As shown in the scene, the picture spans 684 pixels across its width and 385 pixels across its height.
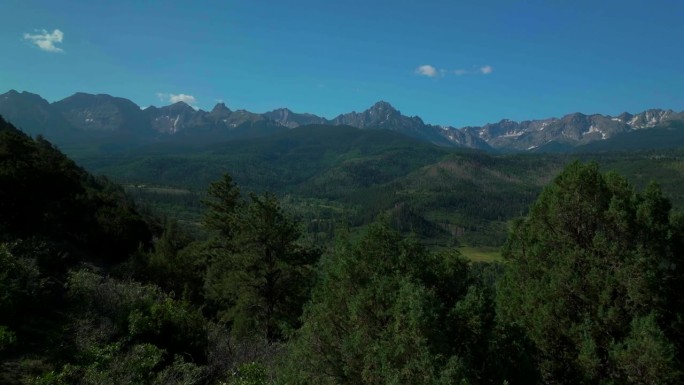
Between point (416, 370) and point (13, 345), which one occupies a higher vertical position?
point (416, 370)

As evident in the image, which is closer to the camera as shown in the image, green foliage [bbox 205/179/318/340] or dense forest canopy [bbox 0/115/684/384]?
dense forest canopy [bbox 0/115/684/384]

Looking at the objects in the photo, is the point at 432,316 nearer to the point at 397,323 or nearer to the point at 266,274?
the point at 397,323

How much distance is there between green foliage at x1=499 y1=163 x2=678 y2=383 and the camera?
40.5 feet

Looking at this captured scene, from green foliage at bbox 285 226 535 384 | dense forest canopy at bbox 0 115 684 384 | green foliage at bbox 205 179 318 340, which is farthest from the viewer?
green foliage at bbox 205 179 318 340

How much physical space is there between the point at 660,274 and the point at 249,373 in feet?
38.8

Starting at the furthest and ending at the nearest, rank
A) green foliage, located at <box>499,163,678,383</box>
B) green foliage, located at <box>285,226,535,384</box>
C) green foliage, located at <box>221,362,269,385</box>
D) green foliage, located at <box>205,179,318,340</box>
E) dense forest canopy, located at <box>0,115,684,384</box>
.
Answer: green foliage, located at <box>205,179,318,340</box>
green foliage, located at <box>499,163,678,383</box>
green foliage, located at <box>221,362,269,385</box>
dense forest canopy, located at <box>0,115,684,384</box>
green foliage, located at <box>285,226,535,384</box>

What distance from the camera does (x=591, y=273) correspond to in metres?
13.0

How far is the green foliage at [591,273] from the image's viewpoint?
1234 cm

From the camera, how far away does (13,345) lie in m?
15.0

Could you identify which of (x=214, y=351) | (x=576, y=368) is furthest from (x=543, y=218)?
(x=214, y=351)

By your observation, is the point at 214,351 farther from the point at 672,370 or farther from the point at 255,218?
the point at 672,370

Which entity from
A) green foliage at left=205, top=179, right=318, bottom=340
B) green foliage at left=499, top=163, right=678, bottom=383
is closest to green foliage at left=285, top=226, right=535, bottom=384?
green foliage at left=499, top=163, right=678, bottom=383

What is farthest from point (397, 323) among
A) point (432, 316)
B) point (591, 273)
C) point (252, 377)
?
point (591, 273)

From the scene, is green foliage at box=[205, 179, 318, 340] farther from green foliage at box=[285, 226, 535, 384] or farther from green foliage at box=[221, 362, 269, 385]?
green foliage at box=[285, 226, 535, 384]
